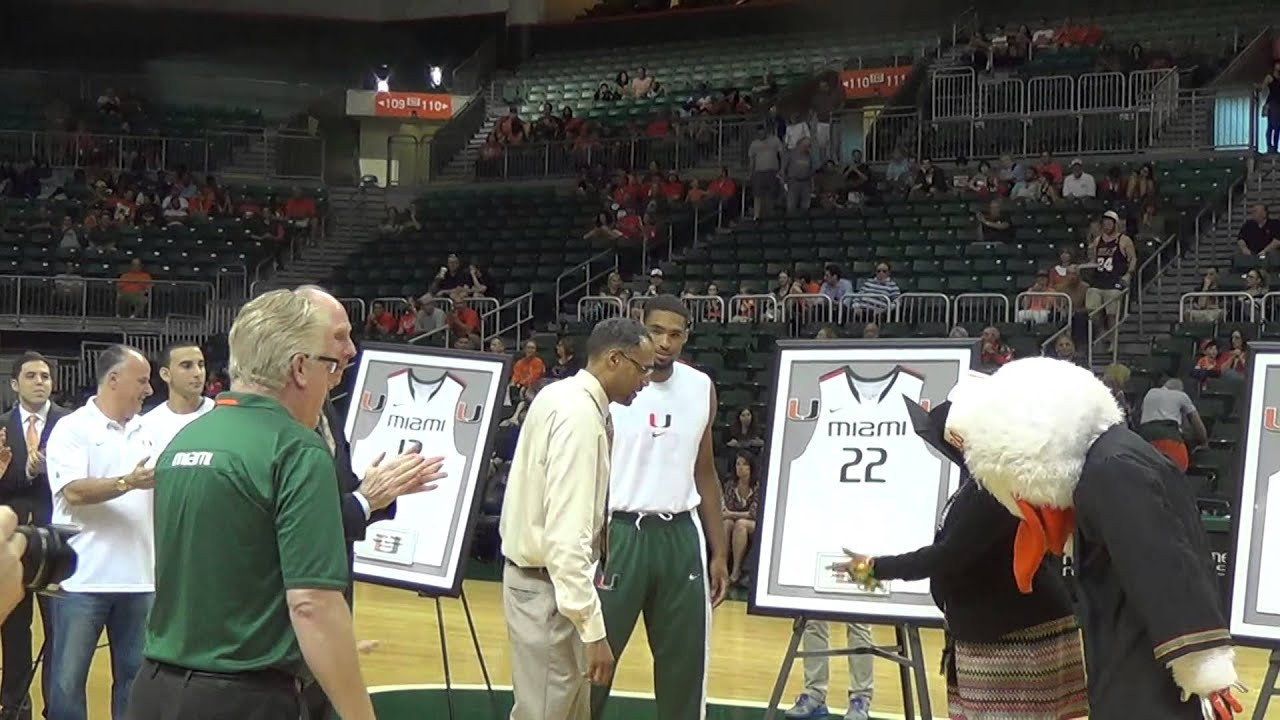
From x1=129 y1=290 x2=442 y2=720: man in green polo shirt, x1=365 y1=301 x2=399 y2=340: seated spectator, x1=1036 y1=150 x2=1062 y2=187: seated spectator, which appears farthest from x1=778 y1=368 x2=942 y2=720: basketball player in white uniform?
x1=1036 y1=150 x2=1062 y2=187: seated spectator

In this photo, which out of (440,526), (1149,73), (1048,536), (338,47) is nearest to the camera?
(1048,536)

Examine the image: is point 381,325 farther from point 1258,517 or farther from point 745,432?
point 1258,517

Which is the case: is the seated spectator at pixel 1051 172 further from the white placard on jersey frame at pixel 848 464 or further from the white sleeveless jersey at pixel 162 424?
the white sleeveless jersey at pixel 162 424

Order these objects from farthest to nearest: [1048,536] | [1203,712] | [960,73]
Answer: [960,73] < [1048,536] < [1203,712]

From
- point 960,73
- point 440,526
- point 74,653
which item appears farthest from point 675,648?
point 960,73

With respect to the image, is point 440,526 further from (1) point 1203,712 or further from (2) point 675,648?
(1) point 1203,712

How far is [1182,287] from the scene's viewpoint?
15836 millimetres

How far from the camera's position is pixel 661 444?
18.5 feet

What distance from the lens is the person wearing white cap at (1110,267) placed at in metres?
14.7

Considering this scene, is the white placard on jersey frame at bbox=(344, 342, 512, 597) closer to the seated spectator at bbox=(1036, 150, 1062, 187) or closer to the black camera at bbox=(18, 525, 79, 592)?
the black camera at bbox=(18, 525, 79, 592)

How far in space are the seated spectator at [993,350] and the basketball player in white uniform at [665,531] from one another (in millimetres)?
7639

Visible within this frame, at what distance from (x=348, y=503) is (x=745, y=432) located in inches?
378

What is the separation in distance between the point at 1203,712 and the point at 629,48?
25.1m

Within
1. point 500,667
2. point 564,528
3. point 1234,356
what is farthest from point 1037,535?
point 1234,356
